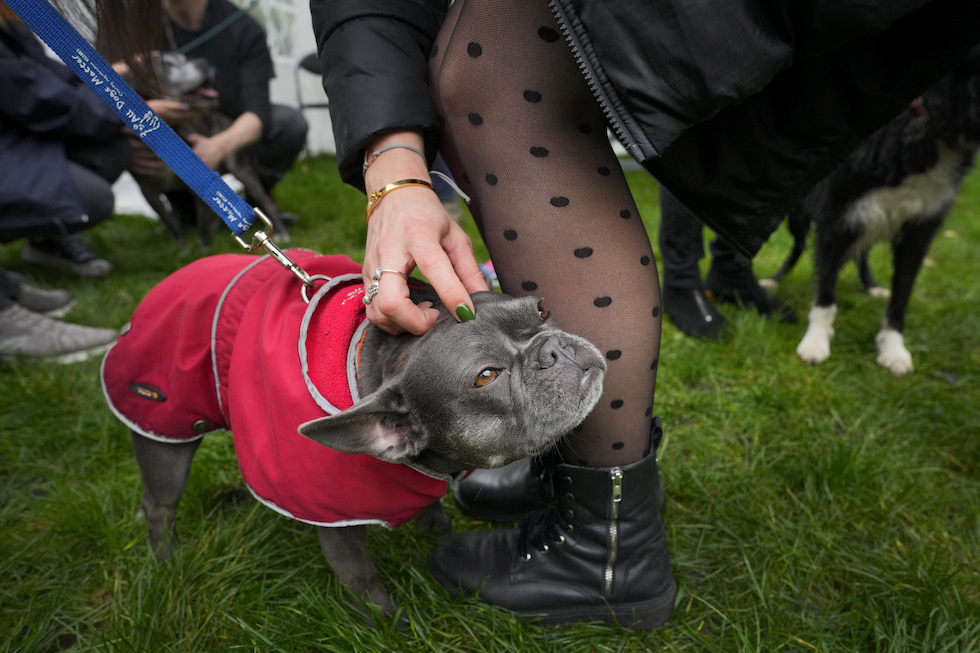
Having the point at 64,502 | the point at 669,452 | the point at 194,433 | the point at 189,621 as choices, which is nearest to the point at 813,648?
the point at 669,452

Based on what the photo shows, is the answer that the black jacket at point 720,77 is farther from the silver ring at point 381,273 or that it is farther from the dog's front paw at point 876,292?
the dog's front paw at point 876,292

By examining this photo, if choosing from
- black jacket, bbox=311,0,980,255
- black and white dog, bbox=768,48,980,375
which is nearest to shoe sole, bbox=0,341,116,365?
black jacket, bbox=311,0,980,255

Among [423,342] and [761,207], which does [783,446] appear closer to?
[761,207]

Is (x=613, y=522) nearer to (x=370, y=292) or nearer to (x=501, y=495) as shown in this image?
(x=501, y=495)

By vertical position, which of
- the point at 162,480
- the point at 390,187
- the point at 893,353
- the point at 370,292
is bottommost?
the point at 893,353

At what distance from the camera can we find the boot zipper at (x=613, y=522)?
157 centimetres

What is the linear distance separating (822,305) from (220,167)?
485 cm

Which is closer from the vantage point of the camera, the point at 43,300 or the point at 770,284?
the point at 43,300

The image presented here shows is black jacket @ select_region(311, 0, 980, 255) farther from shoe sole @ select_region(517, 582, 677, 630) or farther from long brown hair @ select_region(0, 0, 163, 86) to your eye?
shoe sole @ select_region(517, 582, 677, 630)

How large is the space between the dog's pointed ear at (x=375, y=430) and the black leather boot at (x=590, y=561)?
49 centimetres

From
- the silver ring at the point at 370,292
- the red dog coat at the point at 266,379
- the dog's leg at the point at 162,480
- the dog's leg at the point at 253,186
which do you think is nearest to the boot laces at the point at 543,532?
the red dog coat at the point at 266,379

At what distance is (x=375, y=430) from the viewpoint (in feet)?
4.48

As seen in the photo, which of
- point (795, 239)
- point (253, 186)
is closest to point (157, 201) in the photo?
point (253, 186)

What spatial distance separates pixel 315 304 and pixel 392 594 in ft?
3.29
